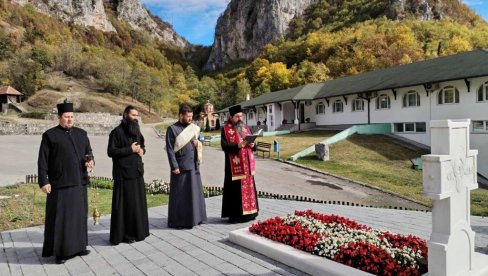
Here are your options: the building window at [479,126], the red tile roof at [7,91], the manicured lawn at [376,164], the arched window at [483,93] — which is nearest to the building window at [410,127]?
the manicured lawn at [376,164]

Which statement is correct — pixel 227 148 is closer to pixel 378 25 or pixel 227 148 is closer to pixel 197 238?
pixel 197 238

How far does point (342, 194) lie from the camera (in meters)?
14.6

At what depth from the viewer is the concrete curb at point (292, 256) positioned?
4.36 meters

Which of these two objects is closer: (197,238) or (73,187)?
(73,187)

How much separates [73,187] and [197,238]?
2.27 m

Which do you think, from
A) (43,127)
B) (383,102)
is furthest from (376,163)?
(43,127)

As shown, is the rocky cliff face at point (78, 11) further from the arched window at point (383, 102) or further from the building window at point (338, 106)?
the arched window at point (383, 102)

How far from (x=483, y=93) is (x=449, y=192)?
75.8 ft

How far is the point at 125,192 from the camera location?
6.15m

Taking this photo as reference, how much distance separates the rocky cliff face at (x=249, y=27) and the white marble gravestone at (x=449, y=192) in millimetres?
146069

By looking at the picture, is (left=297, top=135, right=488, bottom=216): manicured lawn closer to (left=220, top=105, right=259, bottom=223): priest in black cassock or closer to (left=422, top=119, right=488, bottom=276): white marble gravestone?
(left=220, top=105, right=259, bottom=223): priest in black cassock

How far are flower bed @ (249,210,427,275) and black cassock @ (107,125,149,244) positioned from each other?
202 cm

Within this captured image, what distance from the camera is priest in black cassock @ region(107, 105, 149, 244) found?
20.1ft

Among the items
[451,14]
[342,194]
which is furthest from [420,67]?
[451,14]
